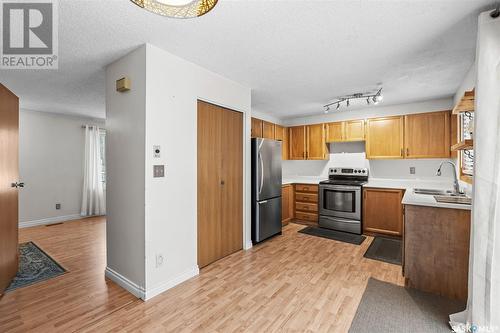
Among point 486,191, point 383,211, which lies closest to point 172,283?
point 486,191

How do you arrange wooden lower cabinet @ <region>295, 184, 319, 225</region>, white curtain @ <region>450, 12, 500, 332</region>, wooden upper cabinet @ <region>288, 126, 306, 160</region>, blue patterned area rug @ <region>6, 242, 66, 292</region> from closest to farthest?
white curtain @ <region>450, 12, 500, 332</region> < blue patterned area rug @ <region>6, 242, 66, 292</region> < wooden lower cabinet @ <region>295, 184, 319, 225</region> < wooden upper cabinet @ <region>288, 126, 306, 160</region>

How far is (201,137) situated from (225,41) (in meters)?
1.09

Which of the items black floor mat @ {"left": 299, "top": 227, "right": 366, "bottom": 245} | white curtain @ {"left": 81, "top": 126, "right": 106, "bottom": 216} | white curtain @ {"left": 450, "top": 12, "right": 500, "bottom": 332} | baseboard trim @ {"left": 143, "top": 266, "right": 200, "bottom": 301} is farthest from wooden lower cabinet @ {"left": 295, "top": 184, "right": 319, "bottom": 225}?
white curtain @ {"left": 81, "top": 126, "right": 106, "bottom": 216}

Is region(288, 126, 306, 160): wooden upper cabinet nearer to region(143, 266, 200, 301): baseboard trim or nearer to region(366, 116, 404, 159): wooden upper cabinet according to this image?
region(366, 116, 404, 159): wooden upper cabinet

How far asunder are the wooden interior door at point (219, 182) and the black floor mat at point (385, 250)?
6.20 ft

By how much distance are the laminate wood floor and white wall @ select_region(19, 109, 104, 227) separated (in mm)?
2262

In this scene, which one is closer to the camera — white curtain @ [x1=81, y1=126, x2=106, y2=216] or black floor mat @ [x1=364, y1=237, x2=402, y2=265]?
black floor mat @ [x1=364, y1=237, x2=402, y2=265]

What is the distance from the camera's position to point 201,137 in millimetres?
2758

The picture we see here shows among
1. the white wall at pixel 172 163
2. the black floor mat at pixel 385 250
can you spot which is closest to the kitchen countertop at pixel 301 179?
the black floor mat at pixel 385 250

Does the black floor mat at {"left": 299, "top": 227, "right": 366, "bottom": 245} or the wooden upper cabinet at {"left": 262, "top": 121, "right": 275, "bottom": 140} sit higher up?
the wooden upper cabinet at {"left": 262, "top": 121, "right": 275, "bottom": 140}

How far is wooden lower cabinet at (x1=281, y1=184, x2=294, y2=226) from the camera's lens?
4648mm

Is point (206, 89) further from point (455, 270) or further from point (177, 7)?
Answer: point (455, 270)

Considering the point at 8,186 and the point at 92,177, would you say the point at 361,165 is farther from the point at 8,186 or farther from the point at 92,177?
the point at 92,177

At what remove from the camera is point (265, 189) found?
371 centimetres
